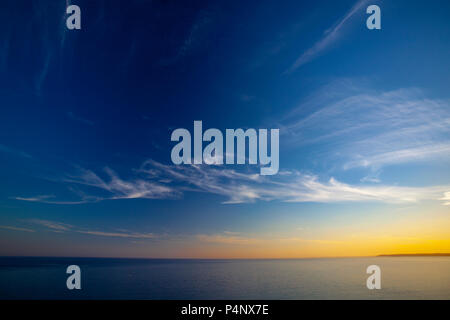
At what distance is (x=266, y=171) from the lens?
47.3ft

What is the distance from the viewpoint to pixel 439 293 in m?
27.0

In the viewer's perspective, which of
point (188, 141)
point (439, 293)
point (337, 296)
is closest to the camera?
point (188, 141)

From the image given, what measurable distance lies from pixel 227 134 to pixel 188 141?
212 centimetres

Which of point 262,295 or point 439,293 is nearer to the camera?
point 262,295
